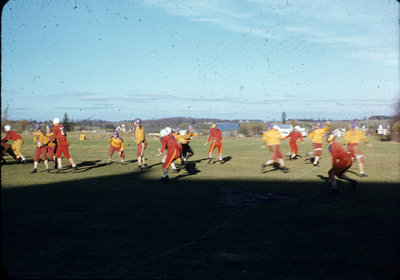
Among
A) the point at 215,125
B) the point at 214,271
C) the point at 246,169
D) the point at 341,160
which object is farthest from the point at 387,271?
the point at 215,125

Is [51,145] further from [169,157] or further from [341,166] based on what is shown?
[341,166]

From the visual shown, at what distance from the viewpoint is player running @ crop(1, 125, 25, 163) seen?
1770cm

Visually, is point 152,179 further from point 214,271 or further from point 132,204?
point 214,271

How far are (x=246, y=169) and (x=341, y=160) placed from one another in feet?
24.6

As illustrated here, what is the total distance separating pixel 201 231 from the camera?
275 inches

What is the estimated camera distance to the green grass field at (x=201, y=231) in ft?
16.6

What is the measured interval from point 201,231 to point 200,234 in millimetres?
200

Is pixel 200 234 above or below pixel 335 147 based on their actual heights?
below

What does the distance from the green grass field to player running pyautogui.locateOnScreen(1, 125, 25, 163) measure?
5477 mm

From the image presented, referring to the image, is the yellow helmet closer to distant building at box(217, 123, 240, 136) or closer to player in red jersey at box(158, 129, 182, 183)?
player in red jersey at box(158, 129, 182, 183)

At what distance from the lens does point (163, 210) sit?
8.79 metres

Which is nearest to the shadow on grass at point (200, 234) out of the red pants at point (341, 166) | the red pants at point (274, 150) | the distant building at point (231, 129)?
the red pants at point (341, 166)

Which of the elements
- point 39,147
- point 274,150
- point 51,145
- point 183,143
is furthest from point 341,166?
point 39,147

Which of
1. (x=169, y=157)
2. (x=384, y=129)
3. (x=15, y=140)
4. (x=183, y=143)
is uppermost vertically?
(x=15, y=140)
